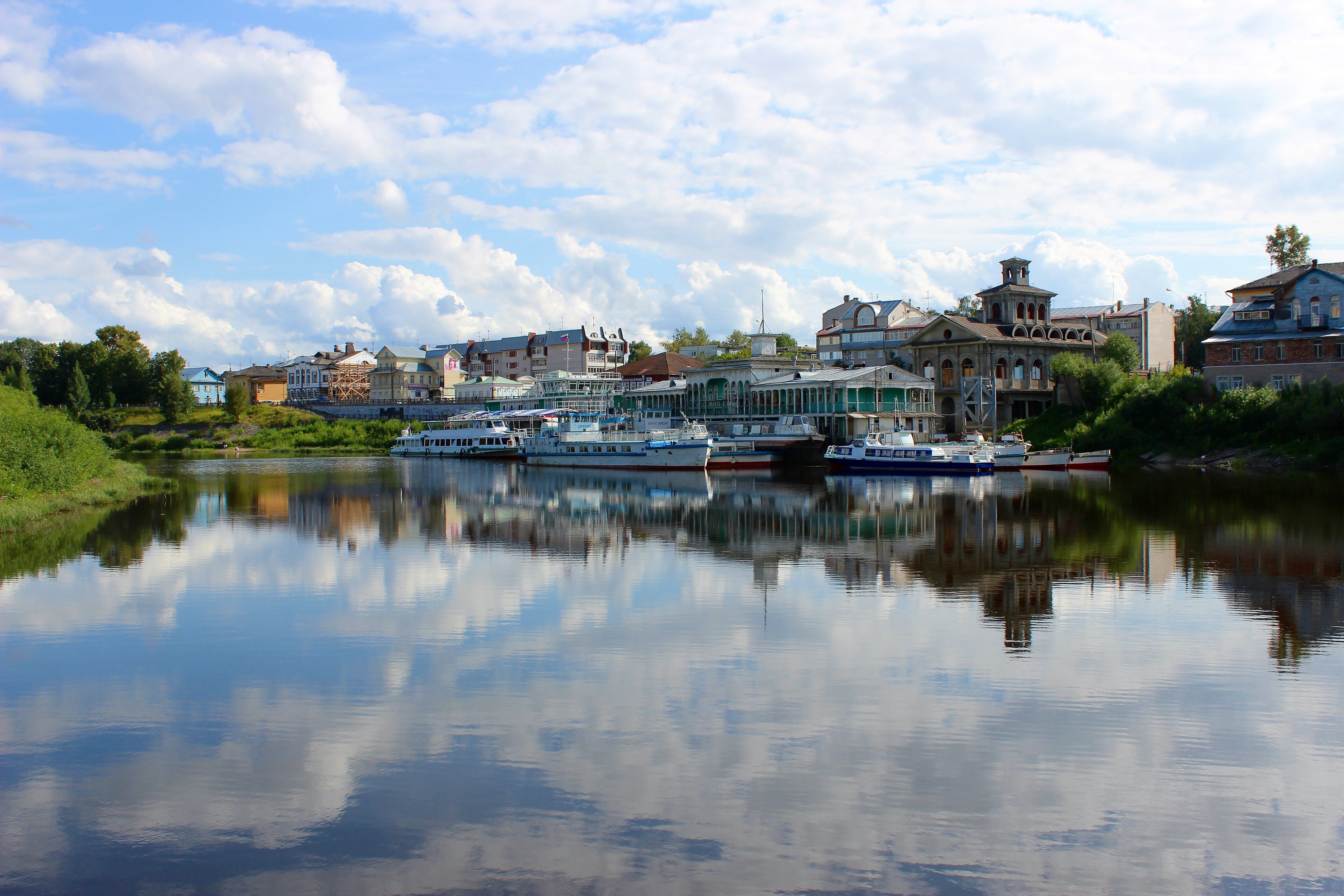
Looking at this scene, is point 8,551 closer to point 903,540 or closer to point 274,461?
point 903,540

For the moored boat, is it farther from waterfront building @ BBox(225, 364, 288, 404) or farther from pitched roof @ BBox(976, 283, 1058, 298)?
waterfront building @ BBox(225, 364, 288, 404)

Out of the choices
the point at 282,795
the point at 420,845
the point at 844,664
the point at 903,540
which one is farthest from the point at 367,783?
the point at 903,540

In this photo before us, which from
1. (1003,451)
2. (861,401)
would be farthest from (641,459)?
(1003,451)

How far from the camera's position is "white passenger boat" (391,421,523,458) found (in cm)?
8000

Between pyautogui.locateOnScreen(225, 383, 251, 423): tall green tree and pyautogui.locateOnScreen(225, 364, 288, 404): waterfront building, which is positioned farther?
pyautogui.locateOnScreen(225, 364, 288, 404): waterfront building

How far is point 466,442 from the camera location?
82.7 meters

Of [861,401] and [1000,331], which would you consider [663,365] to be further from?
[1000,331]

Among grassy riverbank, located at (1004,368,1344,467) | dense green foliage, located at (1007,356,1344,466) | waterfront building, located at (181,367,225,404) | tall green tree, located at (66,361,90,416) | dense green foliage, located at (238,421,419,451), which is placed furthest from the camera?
waterfront building, located at (181,367,225,404)

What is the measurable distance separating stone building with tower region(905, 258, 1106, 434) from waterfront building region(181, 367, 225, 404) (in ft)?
306

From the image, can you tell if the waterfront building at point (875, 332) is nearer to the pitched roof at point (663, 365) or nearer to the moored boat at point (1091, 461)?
the pitched roof at point (663, 365)

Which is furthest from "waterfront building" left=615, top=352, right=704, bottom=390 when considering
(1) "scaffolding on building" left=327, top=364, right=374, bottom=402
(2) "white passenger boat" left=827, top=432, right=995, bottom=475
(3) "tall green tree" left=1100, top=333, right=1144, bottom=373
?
(1) "scaffolding on building" left=327, top=364, right=374, bottom=402

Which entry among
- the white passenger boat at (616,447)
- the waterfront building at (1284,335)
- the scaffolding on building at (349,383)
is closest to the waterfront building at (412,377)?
the scaffolding on building at (349,383)

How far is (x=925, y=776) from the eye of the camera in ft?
33.1

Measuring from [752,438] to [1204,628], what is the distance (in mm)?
49194
